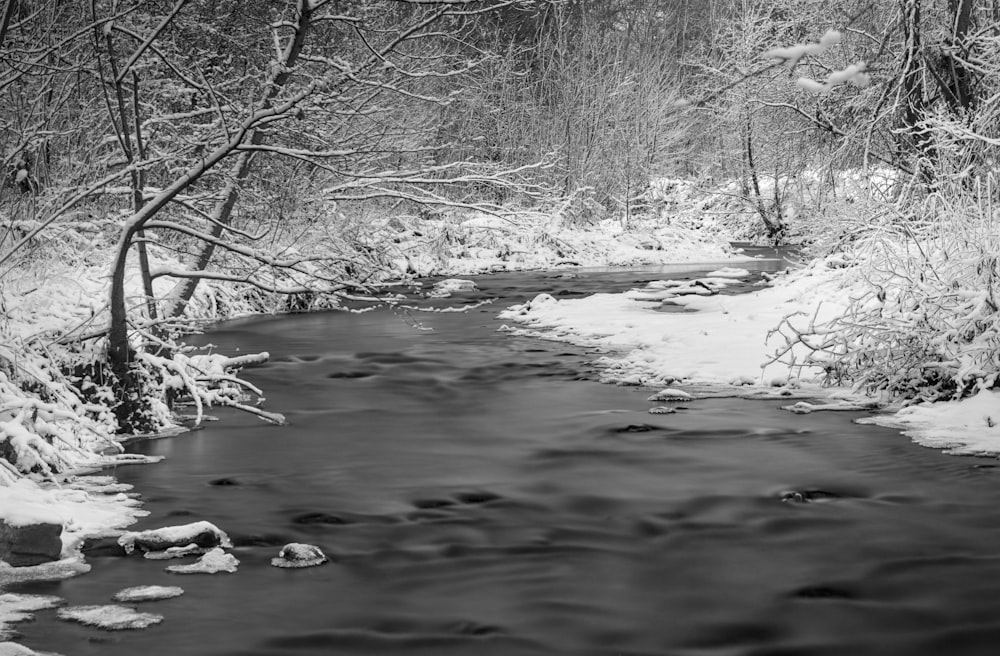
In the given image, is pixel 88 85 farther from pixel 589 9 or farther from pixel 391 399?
pixel 589 9

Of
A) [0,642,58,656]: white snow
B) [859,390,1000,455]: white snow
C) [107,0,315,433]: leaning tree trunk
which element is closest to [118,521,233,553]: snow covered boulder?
[0,642,58,656]: white snow

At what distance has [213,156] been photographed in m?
8.75

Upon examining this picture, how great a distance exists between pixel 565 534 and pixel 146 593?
2447 mm

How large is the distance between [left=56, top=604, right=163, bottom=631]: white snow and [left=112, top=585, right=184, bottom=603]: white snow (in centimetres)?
10

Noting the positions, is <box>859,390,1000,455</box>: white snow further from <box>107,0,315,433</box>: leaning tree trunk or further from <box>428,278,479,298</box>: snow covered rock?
<box>428,278,479,298</box>: snow covered rock

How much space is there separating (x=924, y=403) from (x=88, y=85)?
8.97 meters

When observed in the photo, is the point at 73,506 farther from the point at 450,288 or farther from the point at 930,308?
the point at 450,288

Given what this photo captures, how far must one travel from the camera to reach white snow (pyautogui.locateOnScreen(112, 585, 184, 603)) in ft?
18.6

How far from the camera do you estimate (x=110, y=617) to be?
544cm

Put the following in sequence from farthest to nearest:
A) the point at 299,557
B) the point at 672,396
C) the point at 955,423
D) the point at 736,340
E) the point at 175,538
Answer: the point at 736,340 < the point at 672,396 < the point at 955,423 < the point at 175,538 < the point at 299,557

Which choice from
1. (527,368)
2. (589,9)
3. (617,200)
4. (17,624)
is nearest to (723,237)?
(617,200)

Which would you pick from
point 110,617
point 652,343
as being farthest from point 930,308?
point 110,617

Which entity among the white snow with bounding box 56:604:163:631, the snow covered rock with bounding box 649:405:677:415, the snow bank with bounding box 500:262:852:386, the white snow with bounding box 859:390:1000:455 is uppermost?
→ the white snow with bounding box 56:604:163:631

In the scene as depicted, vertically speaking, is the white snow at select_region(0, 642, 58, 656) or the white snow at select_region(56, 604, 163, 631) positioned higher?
the white snow at select_region(0, 642, 58, 656)
